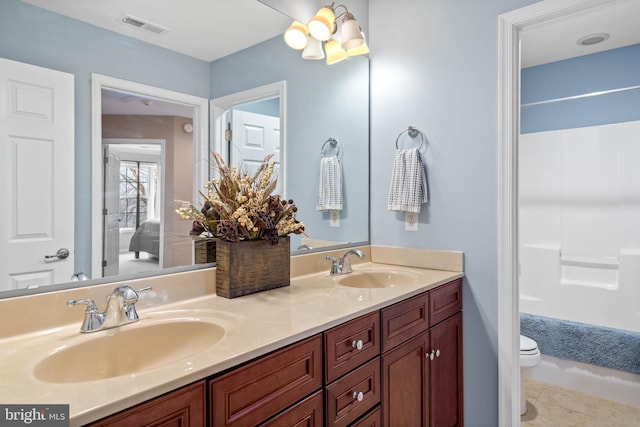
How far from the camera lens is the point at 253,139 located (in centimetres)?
169

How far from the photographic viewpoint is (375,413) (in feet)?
4.27

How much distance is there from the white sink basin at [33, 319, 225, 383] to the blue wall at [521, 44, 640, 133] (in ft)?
9.68

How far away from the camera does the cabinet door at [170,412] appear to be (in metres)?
0.67

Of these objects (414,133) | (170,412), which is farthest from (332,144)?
(170,412)

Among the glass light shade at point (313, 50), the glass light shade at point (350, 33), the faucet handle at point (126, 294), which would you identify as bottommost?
the faucet handle at point (126, 294)

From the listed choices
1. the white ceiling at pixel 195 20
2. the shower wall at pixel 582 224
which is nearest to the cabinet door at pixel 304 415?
the white ceiling at pixel 195 20

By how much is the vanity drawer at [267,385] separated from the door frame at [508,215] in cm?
108

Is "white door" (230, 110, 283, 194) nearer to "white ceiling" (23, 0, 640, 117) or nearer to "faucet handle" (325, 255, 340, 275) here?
"white ceiling" (23, 0, 640, 117)

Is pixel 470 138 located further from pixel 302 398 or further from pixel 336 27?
pixel 302 398

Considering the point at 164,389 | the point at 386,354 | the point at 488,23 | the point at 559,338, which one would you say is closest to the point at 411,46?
the point at 488,23

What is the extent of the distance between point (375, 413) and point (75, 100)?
138 centimetres

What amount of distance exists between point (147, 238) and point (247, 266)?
35 centimetres

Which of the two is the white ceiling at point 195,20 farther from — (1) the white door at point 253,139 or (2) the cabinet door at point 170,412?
(2) the cabinet door at point 170,412

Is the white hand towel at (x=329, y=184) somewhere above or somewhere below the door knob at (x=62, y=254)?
above
